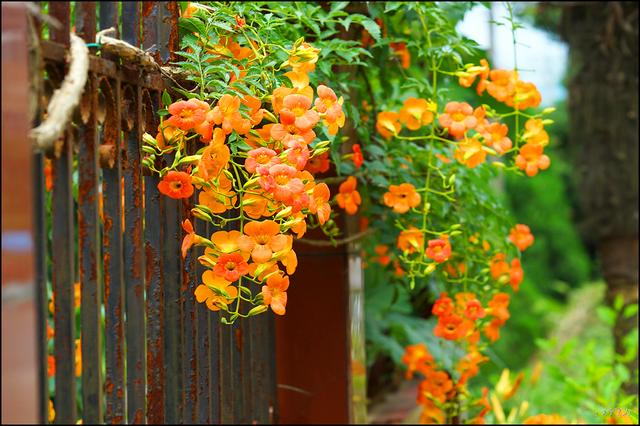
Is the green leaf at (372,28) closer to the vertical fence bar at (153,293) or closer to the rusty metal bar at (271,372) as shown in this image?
the vertical fence bar at (153,293)

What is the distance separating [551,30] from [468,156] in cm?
319

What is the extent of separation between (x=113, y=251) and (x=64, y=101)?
1.10 ft

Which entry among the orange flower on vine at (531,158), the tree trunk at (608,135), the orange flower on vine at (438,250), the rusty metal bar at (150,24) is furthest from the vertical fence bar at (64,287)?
the tree trunk at (608,135)

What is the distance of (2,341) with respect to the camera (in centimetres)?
87

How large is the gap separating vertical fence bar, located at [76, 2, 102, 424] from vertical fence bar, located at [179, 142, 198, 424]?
18.6 inches

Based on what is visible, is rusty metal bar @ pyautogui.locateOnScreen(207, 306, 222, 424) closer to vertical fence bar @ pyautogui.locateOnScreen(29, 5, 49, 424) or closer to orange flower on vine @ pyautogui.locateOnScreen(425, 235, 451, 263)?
orange flower on vine @ pyautogui.locateOnScreen(425, 235, 451, 263)

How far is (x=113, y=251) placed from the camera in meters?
1.26

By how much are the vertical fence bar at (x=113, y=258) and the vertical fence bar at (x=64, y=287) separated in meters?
0.14

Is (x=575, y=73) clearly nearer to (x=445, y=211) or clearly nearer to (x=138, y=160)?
(x=445, y=211)

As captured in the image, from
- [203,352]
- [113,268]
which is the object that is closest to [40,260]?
[113,268]

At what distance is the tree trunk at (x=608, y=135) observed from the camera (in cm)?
429

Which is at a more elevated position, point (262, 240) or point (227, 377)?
point (262, 240)

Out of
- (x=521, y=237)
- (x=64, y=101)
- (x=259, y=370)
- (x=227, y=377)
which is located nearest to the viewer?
(x=64, y=101)

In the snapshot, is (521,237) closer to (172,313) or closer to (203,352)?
(203,352)
